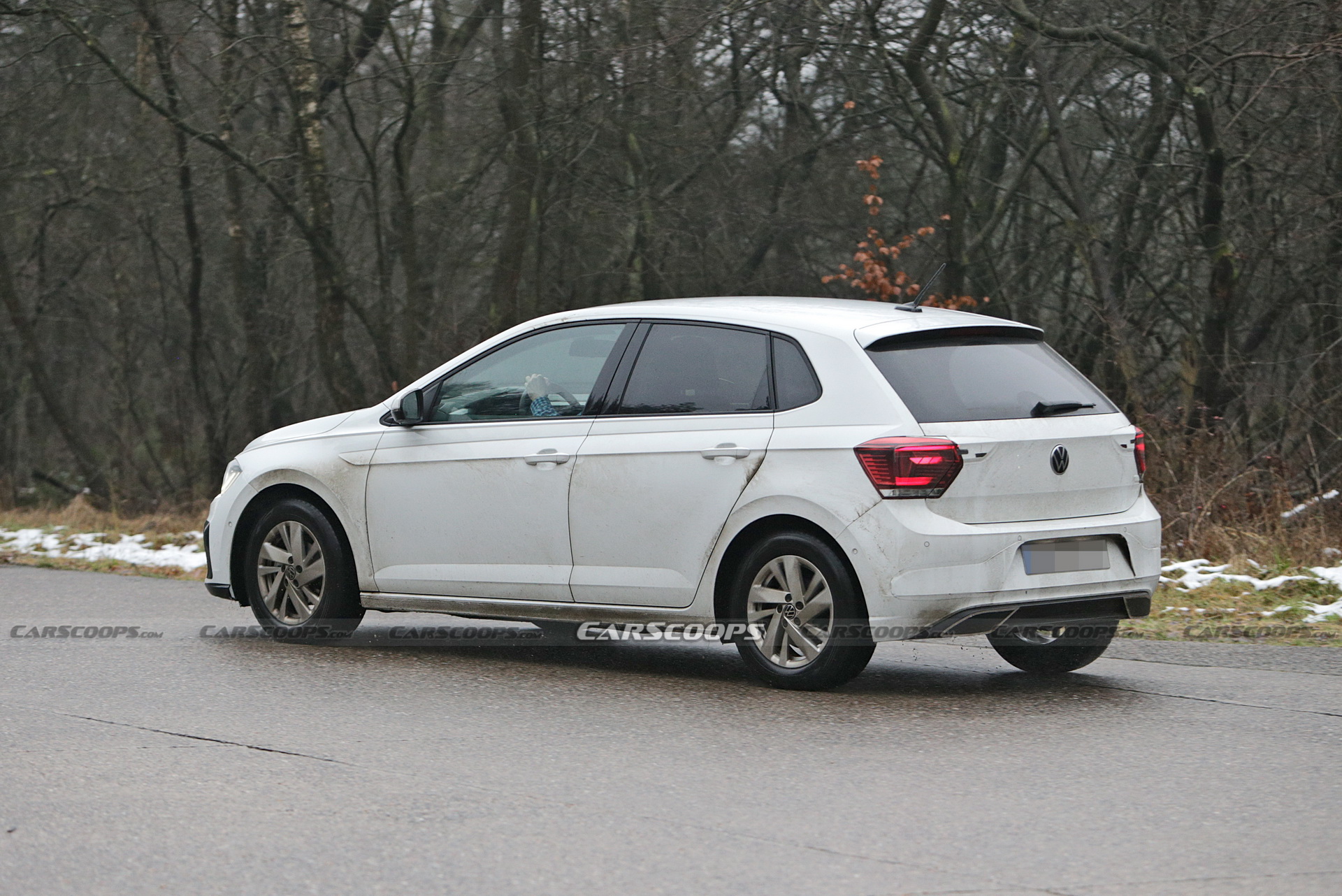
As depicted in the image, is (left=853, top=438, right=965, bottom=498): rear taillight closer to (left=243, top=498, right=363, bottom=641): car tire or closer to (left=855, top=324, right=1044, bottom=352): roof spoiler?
(left=855, top=324, right=1044, bottom=352): roof spoiler

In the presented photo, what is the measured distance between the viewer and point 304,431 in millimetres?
8680

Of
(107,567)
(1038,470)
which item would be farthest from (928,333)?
(107,567)

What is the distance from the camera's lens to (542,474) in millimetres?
7637

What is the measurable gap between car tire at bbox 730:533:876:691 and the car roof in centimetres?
94

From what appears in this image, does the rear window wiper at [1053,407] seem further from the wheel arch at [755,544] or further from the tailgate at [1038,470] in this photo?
the wheel arch at [755,544]

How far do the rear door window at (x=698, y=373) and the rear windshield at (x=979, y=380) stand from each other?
57 cm

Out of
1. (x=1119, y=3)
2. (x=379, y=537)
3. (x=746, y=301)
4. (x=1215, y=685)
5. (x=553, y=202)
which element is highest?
(x=1119, y=3)

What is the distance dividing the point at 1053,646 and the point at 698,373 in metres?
2.10

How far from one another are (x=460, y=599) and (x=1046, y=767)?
3304mm

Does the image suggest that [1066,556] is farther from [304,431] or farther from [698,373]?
[304,431]

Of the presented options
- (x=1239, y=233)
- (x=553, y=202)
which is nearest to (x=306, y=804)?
(x=1239, y=233)

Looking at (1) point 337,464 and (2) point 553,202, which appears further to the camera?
(2) point 553,202

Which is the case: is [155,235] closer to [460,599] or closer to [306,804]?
[460,599]

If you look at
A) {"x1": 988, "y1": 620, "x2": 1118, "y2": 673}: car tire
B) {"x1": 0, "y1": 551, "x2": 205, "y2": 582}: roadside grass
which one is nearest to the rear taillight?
{"x1": 988, "y1": 620, "x2": 1118, "y2": 673}: car tire
